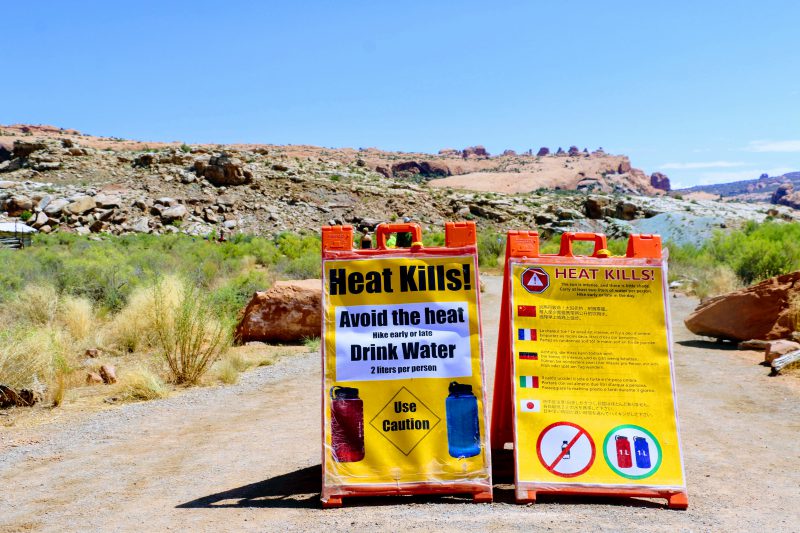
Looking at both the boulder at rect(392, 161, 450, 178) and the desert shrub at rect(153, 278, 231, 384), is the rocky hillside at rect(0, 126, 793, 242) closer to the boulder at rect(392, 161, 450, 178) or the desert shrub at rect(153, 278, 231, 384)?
the desert shrub at rect(153, 278, 231, 384)

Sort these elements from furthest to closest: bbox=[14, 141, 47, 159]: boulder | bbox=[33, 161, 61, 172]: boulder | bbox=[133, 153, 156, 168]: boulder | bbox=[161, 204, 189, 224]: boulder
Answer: bbox=[14, 141, 47, 159]: boulder < bbox=[33, 161, 61, 172]: boulder < bbox=[133, 153, 156, 168]: boulder < bbox=[161, 204, 189, 224]: boulder

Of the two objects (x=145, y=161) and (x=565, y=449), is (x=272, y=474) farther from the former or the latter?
(x=145, y=161)

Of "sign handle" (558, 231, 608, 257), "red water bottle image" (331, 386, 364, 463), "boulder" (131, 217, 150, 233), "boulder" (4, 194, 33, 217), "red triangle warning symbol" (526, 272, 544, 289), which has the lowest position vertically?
"red water bottle image" (331, 386, 364, 463)

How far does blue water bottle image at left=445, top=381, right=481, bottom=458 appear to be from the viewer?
4.21 metres

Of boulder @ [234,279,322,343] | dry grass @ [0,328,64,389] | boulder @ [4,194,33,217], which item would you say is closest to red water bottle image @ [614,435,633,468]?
dry grass @ [0,328,64,389]

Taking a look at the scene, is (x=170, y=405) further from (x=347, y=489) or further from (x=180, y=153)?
(x=180, y=153)

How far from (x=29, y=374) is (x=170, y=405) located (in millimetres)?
1730

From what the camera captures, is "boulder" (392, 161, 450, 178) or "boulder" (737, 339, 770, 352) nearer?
"boulder" (737, 339, 770, 352)

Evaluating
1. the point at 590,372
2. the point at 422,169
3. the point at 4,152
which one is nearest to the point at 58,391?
the point at 590,372

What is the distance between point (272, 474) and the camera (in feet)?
16.6

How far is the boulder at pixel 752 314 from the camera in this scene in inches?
412

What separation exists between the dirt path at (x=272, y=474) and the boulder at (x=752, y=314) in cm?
227

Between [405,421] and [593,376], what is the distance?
3.99 ft

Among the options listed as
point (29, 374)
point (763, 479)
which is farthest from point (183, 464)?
point (763, 479)
